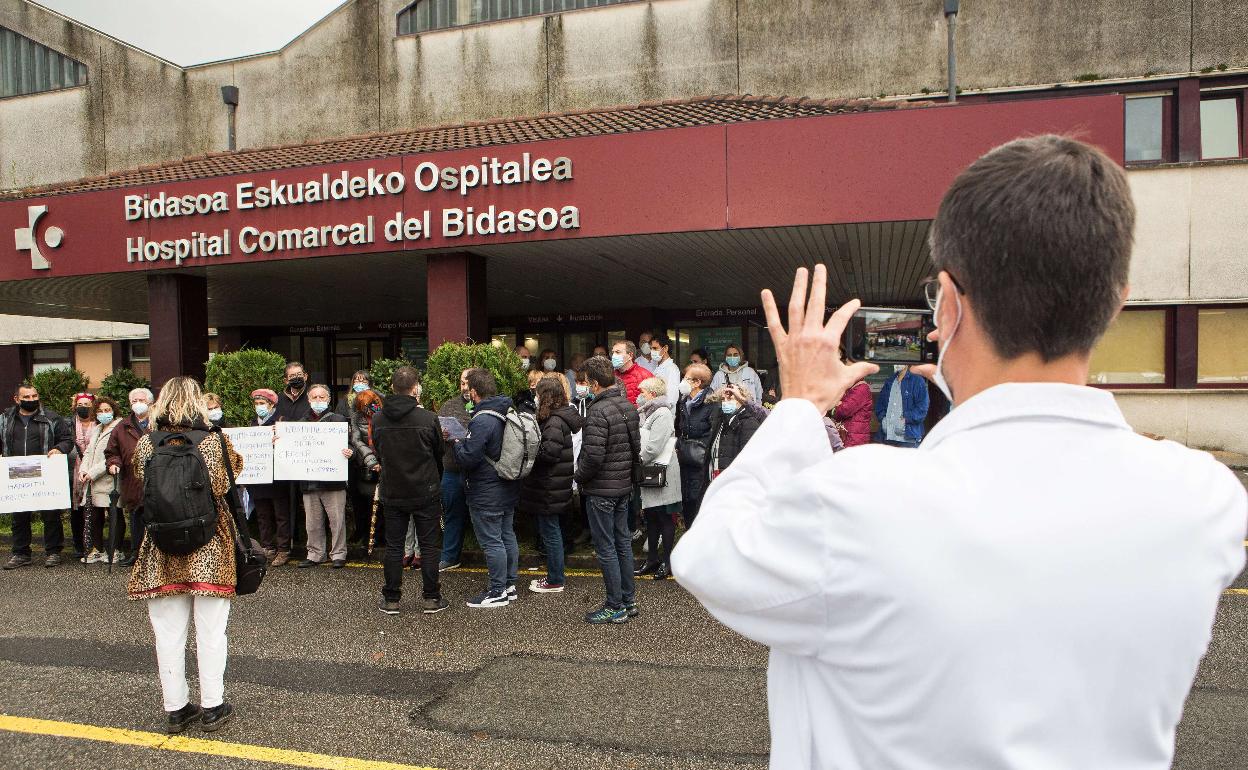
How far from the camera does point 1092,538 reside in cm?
95

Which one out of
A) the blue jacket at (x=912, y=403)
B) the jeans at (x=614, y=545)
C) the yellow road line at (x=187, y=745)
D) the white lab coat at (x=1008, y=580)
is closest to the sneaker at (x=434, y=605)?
the jeans at (x=614, y=545)

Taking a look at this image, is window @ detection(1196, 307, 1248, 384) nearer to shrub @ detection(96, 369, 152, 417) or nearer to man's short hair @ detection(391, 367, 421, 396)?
man's short hair @ detection(391, 367, 421, 396)

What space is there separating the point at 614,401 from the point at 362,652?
8.97 feet

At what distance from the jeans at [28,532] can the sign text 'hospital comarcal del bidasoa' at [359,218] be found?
4.75 metres

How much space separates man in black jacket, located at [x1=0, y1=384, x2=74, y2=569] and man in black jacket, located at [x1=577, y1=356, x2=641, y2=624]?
635cm

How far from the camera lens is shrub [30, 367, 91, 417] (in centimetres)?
1206

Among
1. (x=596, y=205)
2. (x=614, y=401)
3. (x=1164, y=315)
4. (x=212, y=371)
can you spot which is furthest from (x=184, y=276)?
(x=1164, y=315)

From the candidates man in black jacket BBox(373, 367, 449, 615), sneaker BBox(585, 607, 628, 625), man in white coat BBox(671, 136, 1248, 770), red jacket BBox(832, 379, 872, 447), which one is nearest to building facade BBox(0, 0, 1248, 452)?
red jacket BBox(832, 379, 872, 447)

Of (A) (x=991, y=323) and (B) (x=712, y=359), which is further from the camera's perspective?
(B) (x=712, y=359)

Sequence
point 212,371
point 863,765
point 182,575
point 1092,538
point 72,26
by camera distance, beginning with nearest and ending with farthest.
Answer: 1. point 1092,538
2. point 863,765
3. point 182,575
4. point 212,371
5. point 72,26

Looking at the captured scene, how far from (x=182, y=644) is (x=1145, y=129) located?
737 inches

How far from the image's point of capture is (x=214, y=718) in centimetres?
443

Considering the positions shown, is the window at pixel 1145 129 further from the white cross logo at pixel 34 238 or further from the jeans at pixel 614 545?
the white cross logo at pixel 34 238

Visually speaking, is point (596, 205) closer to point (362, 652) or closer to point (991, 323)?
point (362, 652)
